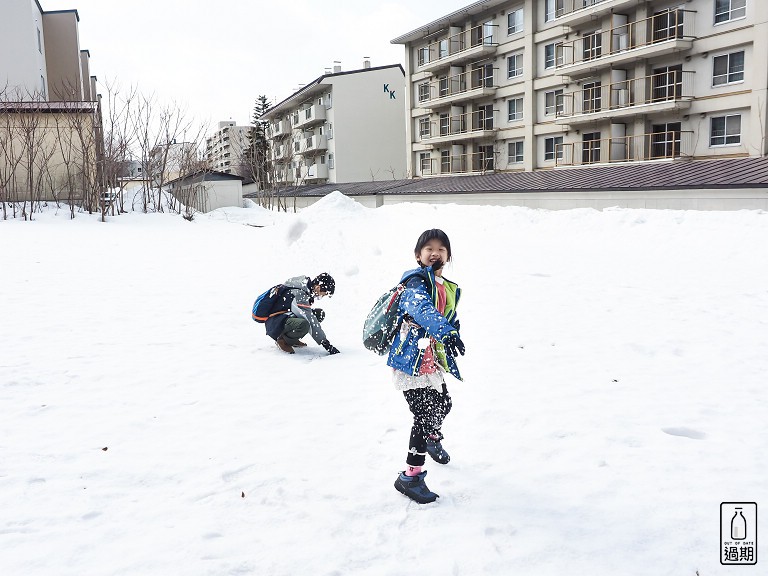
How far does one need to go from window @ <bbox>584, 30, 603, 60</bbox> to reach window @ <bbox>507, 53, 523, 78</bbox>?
14.4 ft

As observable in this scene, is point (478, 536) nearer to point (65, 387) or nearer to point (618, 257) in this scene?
point (65, 387)

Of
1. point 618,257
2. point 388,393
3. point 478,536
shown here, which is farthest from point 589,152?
point 478,536

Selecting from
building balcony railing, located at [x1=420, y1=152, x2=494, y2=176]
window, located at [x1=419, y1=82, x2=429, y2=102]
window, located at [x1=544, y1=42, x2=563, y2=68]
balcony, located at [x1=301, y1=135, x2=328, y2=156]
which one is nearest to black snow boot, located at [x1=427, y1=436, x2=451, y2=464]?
window, located at [x1=544, y1=42, x2=563, y2=68]

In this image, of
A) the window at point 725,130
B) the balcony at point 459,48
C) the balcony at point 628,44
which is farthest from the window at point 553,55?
the window at point 725,130

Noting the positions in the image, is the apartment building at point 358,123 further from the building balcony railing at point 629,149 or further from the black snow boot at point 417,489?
the black snow boot at point 417,489

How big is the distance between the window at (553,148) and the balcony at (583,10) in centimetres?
528

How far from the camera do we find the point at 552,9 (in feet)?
94.1

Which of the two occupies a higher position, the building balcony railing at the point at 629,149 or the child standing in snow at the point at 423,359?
the building balcony railing at the point at 629,149

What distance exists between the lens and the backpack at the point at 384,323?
11.2ft

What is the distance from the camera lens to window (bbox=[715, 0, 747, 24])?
21.1 m

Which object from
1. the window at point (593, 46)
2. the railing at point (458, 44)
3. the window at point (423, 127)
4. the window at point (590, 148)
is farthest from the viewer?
the window at point (423, 127)

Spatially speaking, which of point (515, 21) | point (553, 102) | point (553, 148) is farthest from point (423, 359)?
point (515, 21)

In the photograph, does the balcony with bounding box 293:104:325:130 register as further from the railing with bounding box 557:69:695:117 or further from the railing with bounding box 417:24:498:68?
the railing with bounding box 557:69:695:117

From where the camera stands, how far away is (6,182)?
19.0m
